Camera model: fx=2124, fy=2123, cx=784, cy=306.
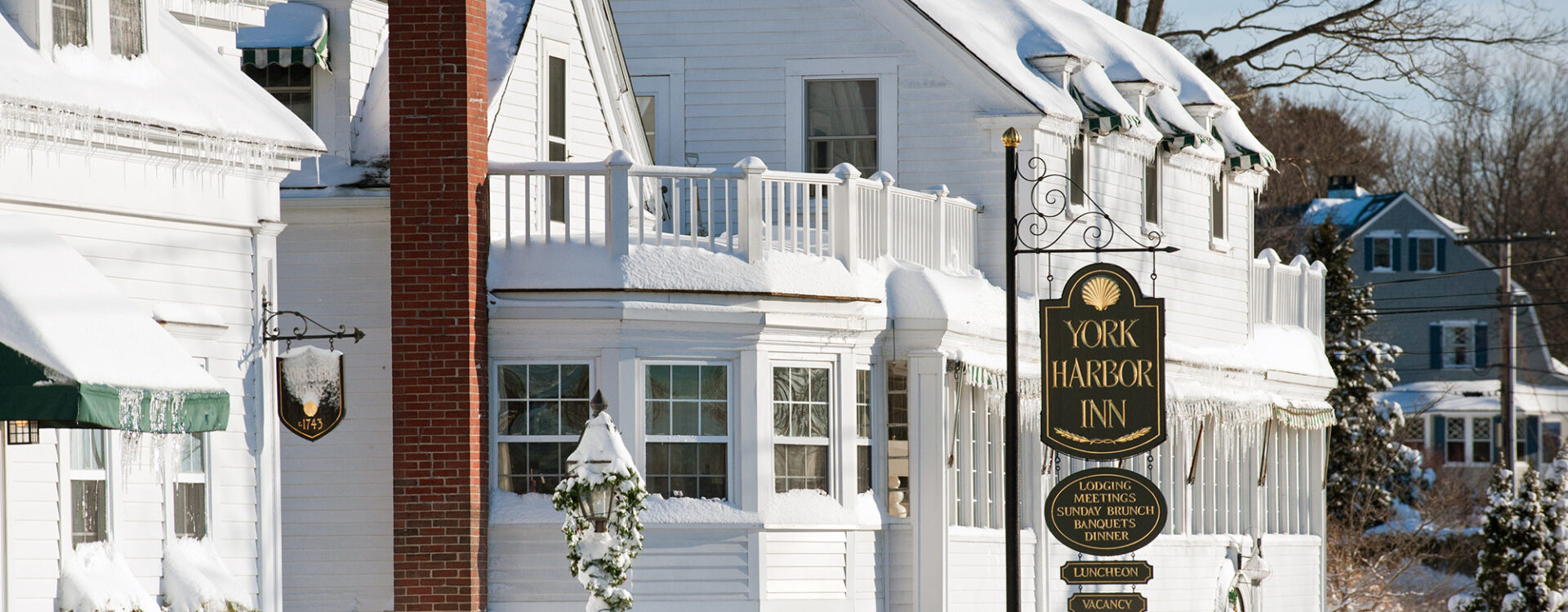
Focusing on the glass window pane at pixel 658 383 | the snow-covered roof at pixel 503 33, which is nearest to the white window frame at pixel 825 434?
the glass window pane at pixel 658 383

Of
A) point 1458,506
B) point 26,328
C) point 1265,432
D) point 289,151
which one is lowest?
point 1458,506

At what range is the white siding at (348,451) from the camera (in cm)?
1856

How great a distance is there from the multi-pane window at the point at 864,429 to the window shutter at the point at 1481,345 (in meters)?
46.6

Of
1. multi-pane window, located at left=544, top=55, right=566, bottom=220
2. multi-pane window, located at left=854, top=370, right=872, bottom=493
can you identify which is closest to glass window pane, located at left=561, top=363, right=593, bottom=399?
multi-pane window, located at left=544, top=55, right=566, bottom=220

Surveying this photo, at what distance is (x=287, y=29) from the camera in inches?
752

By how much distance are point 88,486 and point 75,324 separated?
7.06ft

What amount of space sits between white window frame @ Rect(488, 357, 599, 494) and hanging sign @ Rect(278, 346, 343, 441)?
2.21 meters

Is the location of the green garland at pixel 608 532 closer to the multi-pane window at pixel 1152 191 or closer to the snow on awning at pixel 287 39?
the snow on awning at pixel 287 39

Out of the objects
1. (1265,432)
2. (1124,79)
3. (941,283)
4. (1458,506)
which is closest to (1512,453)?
(1458,506)

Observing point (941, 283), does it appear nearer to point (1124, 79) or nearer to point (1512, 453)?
point (1124, 79)

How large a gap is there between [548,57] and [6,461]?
8.64m

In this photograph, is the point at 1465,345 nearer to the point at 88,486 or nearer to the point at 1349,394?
the point at 1349,394

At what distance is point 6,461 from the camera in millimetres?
12945

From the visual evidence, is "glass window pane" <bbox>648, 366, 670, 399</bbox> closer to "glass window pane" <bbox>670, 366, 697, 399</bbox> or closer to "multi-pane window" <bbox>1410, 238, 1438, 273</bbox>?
"glass window pane" <bbox>670, 366, 697, 399</bbox>
